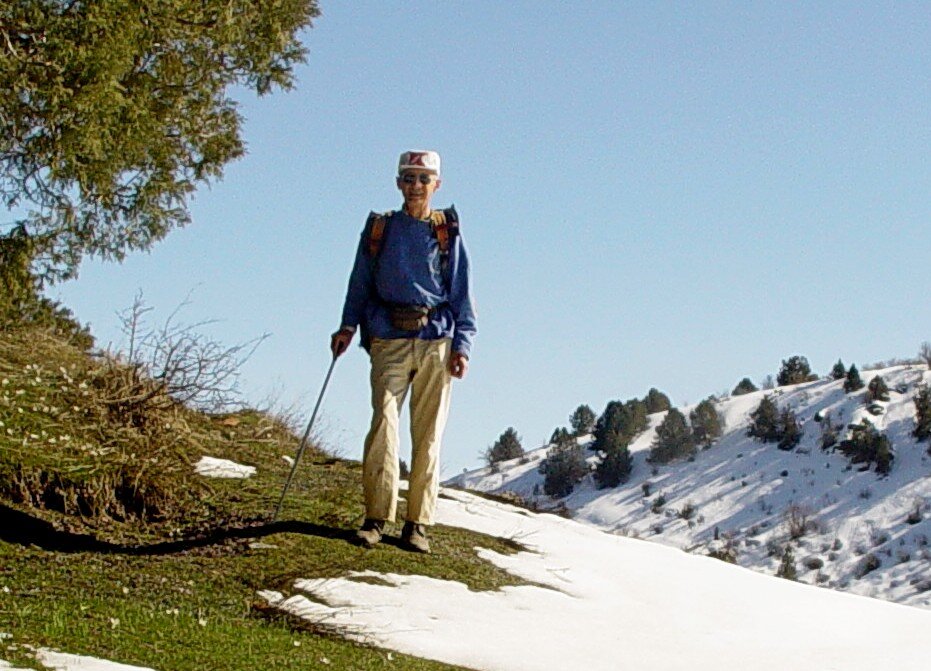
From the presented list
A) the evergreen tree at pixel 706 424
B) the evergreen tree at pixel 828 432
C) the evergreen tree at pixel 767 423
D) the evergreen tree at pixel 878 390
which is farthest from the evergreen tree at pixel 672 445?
the evergreen tree at pixel 878 390

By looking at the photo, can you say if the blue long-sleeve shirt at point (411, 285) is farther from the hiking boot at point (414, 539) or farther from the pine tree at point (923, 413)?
the pine tree at point (923, 413)

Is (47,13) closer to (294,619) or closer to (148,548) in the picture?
(148,548)

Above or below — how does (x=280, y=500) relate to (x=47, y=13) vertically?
below

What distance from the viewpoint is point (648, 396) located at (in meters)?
109

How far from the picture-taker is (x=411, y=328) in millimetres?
7707

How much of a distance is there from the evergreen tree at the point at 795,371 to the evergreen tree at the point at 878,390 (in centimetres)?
835

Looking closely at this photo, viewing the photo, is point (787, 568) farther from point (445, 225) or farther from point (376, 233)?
point (376, 233)

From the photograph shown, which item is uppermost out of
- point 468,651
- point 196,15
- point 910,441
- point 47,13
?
point 910,441

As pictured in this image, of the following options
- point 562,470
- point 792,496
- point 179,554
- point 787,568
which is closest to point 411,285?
point 179,554

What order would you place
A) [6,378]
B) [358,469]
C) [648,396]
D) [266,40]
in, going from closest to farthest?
[6,378] < [358,469] < [266,40] < [648,396]

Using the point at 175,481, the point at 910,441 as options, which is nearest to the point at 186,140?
the point at 175,481

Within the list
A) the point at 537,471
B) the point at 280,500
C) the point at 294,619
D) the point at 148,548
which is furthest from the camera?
the point at 537,471

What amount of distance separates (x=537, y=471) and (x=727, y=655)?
94.4 m

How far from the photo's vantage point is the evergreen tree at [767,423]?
9762 cm
